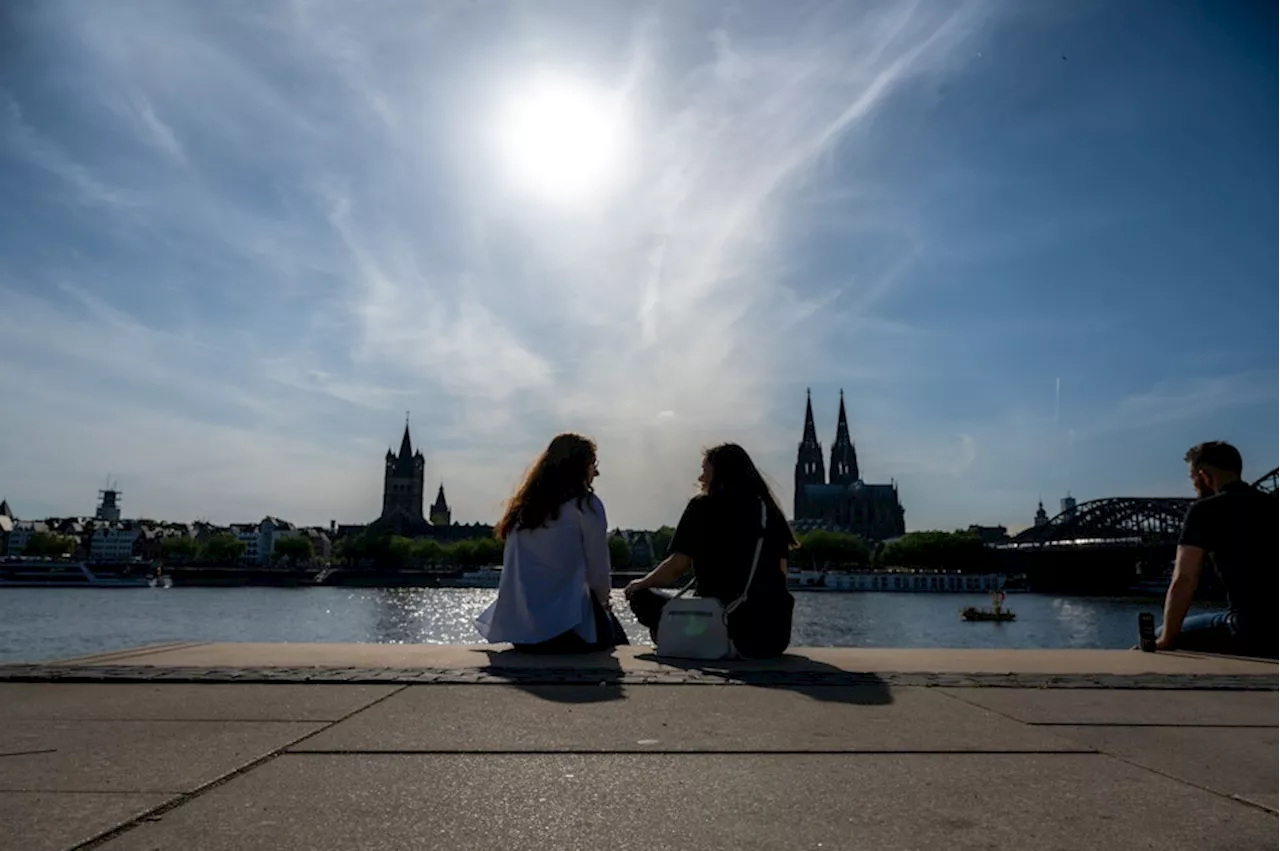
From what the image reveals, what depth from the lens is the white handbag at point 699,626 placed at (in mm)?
6047

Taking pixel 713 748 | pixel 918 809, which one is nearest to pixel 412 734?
→ pixel 713 748

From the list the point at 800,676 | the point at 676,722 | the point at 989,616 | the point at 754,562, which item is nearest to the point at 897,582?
the point at 989,616

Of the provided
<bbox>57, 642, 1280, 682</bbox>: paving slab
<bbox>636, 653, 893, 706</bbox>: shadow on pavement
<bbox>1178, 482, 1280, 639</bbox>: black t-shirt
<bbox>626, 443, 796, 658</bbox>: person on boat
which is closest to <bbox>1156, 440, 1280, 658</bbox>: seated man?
<bbox>1178, 482, 1280, 639</bbox>: black t-shirt

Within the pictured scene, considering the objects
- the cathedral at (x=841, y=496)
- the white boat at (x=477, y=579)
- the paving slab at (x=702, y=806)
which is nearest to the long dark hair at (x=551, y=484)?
the paving slab at (x=702, y=806)

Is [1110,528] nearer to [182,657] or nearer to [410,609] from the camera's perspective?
[410,609]

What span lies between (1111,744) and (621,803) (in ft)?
6.59

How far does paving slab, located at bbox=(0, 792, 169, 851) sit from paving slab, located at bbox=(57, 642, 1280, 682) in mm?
3122

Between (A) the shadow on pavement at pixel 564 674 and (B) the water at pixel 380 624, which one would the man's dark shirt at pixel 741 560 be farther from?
(B) the water at pixel 380 624

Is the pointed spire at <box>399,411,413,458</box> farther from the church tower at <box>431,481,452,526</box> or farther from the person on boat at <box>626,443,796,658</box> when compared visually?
the person on boat at <box>626,443,796,658</box>

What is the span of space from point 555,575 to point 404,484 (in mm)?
179131

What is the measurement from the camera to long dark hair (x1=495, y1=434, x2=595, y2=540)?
258 inches

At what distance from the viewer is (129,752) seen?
327 cm

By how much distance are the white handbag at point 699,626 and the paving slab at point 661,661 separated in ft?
0.34

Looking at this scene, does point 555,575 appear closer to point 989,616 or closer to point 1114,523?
point 989,616
